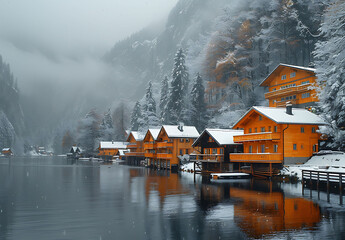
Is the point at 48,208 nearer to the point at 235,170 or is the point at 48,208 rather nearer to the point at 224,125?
the point at 235,170

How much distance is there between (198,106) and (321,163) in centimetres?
4793

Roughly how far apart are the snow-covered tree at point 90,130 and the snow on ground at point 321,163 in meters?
113

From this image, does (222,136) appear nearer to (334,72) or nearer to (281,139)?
(281,139)

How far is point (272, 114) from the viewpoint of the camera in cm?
4934

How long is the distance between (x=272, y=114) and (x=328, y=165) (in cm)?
1072

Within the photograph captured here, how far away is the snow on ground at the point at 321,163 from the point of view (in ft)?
137

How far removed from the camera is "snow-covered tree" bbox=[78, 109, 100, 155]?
480 feet

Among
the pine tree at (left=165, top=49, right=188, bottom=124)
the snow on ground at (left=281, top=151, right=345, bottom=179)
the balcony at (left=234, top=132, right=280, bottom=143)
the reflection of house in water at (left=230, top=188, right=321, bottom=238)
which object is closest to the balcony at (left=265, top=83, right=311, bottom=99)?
the balcony at (left=234, top=132, right=280, bottom=143)

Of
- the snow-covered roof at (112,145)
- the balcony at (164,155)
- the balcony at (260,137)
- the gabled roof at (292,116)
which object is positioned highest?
the gabled roof at (292,116)

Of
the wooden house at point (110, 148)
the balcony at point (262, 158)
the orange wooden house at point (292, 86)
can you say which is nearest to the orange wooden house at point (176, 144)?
the orange wooden house at point (292, 86)

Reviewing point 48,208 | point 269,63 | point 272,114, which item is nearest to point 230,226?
point 48,208

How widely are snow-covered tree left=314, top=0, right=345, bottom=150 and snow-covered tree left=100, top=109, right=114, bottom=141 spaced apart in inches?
4420

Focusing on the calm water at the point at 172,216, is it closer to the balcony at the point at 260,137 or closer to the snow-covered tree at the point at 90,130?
the balcony at the point at 260,137

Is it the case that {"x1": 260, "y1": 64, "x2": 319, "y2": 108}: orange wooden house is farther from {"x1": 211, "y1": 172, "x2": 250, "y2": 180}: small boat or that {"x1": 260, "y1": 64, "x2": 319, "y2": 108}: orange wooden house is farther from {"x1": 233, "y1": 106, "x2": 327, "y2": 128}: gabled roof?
{"x1": 211, "y1": 172, "x2": 250, "y2": 180}: small boat
